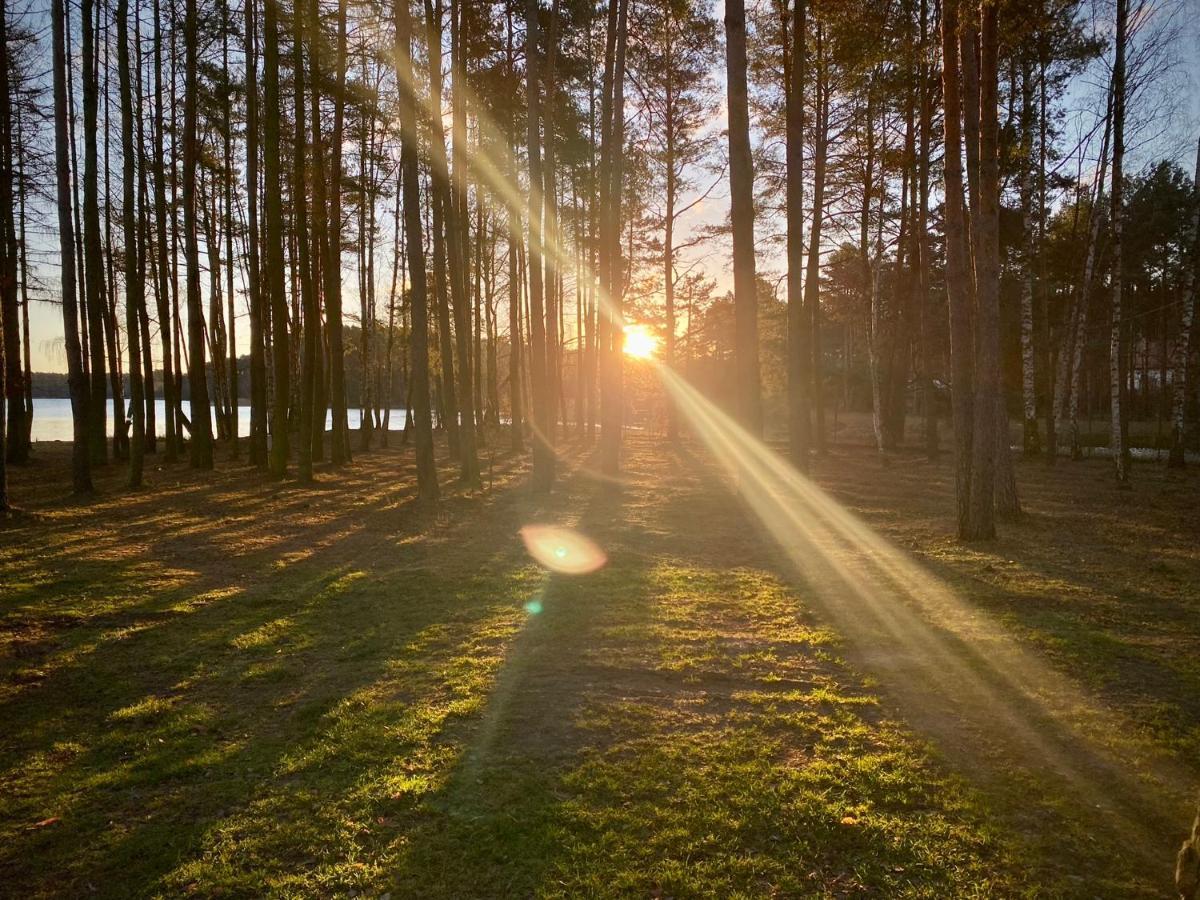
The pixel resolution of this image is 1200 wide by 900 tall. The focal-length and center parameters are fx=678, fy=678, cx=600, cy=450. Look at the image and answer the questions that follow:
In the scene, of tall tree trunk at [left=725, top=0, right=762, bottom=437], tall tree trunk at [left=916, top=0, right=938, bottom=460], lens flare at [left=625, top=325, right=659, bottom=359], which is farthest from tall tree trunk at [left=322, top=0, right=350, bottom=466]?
lens flare at [left=625, top=325, right=659, bottom=359]

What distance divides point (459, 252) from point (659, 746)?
44.8 feet

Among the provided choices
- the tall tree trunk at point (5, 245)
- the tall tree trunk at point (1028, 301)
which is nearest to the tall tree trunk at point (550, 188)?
the tall tree trunk at point (5, 245)

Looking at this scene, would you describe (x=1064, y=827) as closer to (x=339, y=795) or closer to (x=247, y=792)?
Result: (x=339, y=795)

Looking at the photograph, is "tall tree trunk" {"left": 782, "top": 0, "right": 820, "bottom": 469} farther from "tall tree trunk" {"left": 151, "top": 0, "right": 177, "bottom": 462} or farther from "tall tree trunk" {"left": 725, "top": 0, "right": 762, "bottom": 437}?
"tall tree trunk" {"left": 151, "top": 0, "right": 177, "bottom": 462}

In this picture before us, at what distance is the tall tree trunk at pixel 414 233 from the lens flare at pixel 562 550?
3.11m

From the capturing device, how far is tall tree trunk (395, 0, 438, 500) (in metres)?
11.6

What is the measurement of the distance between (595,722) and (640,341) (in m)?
26.5

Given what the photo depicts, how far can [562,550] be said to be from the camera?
9.14m

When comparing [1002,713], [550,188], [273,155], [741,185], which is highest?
[550,188]

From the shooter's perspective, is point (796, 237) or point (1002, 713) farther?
point (796, 237)

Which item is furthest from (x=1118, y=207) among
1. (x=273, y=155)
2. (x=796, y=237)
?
(x=273, y=155)

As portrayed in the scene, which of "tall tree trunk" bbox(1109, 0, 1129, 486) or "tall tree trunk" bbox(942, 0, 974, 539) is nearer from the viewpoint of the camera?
"tall tree trunk" bbox(942, 0, 974, 539)

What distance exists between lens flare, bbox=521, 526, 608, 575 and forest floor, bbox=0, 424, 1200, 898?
14.7 inches

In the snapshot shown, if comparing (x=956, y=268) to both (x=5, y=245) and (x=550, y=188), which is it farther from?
(x=5, y=245)
